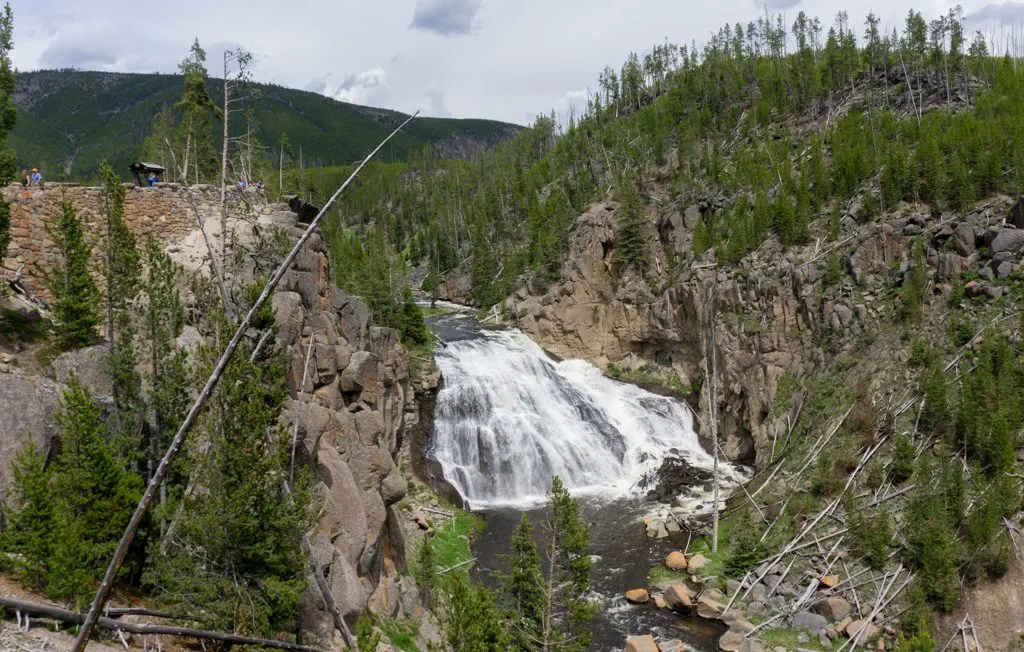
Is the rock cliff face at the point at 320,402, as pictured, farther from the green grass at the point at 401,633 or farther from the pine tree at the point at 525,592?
the pine tree at the point at 525,592

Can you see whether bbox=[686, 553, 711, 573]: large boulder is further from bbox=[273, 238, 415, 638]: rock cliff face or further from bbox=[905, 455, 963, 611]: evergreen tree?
bbox=[273, 238, 415, 638]: rock cliff face

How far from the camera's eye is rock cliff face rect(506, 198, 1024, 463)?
118 ft

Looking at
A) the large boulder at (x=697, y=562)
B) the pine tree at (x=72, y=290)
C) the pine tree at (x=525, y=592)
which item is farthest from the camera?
the large boulder at (x=697, y=562)

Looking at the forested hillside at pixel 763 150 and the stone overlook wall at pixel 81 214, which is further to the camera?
the forested hillside at pixel 763 150

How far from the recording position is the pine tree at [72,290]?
17781 millimetres

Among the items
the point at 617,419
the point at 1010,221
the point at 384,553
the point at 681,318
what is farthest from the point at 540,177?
the point at 384,553

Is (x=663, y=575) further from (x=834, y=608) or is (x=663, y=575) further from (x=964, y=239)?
(x=964, y=239)

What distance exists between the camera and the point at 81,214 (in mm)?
21688

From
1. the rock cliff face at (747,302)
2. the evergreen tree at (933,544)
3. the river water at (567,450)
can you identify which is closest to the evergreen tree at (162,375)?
the river water at (567,450)

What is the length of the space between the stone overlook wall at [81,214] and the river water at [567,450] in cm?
1833

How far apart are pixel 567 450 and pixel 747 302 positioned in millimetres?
15481

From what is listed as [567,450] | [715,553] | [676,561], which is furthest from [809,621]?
[567,450]

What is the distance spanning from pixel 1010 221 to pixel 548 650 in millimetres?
34716

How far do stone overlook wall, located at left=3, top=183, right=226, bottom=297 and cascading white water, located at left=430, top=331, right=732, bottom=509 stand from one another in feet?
64.0
